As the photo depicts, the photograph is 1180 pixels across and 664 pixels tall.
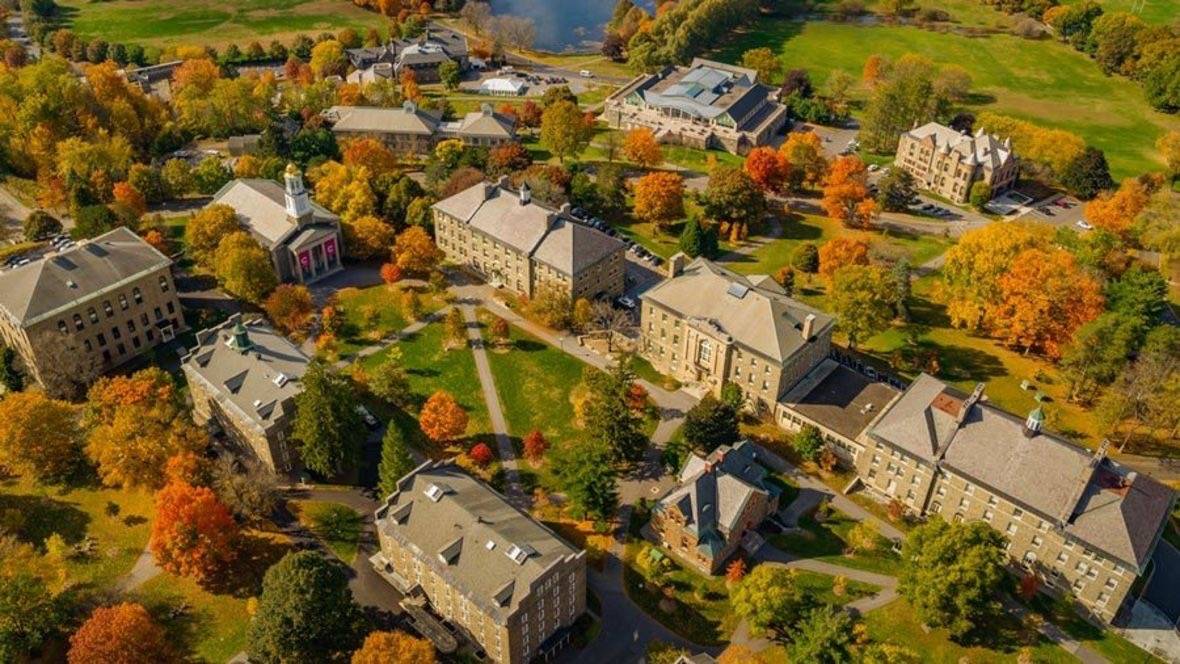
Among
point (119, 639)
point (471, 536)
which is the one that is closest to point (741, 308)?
point (471, 536)

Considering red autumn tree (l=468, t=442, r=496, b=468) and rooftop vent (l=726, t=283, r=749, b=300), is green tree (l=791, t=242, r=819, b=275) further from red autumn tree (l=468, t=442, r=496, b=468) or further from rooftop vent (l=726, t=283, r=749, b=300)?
red autumn tree (l=468, t=442, r=496, b=468)

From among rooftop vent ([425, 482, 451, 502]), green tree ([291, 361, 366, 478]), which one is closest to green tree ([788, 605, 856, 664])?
rooftop vent ([425, 482, 451, 502])

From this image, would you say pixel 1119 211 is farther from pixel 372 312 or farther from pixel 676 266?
pixel 372 312

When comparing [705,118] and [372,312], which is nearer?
[372,312]

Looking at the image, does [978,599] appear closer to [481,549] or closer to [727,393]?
[727,393]

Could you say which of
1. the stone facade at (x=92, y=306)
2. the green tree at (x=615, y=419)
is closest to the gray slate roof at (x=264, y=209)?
the stone facade at (x=92, y=306)
